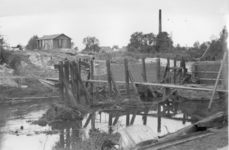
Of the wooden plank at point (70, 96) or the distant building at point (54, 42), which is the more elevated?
the distant building at point (54, 42)

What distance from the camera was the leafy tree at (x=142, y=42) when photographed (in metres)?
35.2

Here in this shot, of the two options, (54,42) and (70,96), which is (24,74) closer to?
(70,96)

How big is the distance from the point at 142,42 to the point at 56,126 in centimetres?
2655

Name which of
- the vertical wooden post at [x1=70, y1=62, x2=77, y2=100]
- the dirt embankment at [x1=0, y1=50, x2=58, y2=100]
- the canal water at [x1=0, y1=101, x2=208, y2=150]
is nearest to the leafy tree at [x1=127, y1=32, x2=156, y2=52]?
the dirt embankment at [x1=0, y1=50, x2=58, y2=100]

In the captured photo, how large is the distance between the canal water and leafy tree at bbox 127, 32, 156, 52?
68.4 ft

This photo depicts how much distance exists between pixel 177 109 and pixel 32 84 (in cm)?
992

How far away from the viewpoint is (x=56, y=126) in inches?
434

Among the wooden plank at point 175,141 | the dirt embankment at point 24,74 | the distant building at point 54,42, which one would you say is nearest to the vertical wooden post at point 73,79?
the dirt embankment at point 24,74

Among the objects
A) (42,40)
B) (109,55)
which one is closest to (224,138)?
(109,55)

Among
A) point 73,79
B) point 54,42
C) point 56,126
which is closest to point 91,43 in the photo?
point 54,42

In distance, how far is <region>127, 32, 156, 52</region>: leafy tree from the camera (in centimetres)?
3519

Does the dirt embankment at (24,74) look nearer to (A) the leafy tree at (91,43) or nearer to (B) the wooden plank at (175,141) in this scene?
(A) the leafy tree at (91,43)

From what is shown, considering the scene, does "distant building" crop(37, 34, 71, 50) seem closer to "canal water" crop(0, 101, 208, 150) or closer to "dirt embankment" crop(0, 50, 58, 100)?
"dirt embankment" crop(0, 50, 58, 100)

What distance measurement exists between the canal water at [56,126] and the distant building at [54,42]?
21541mm
